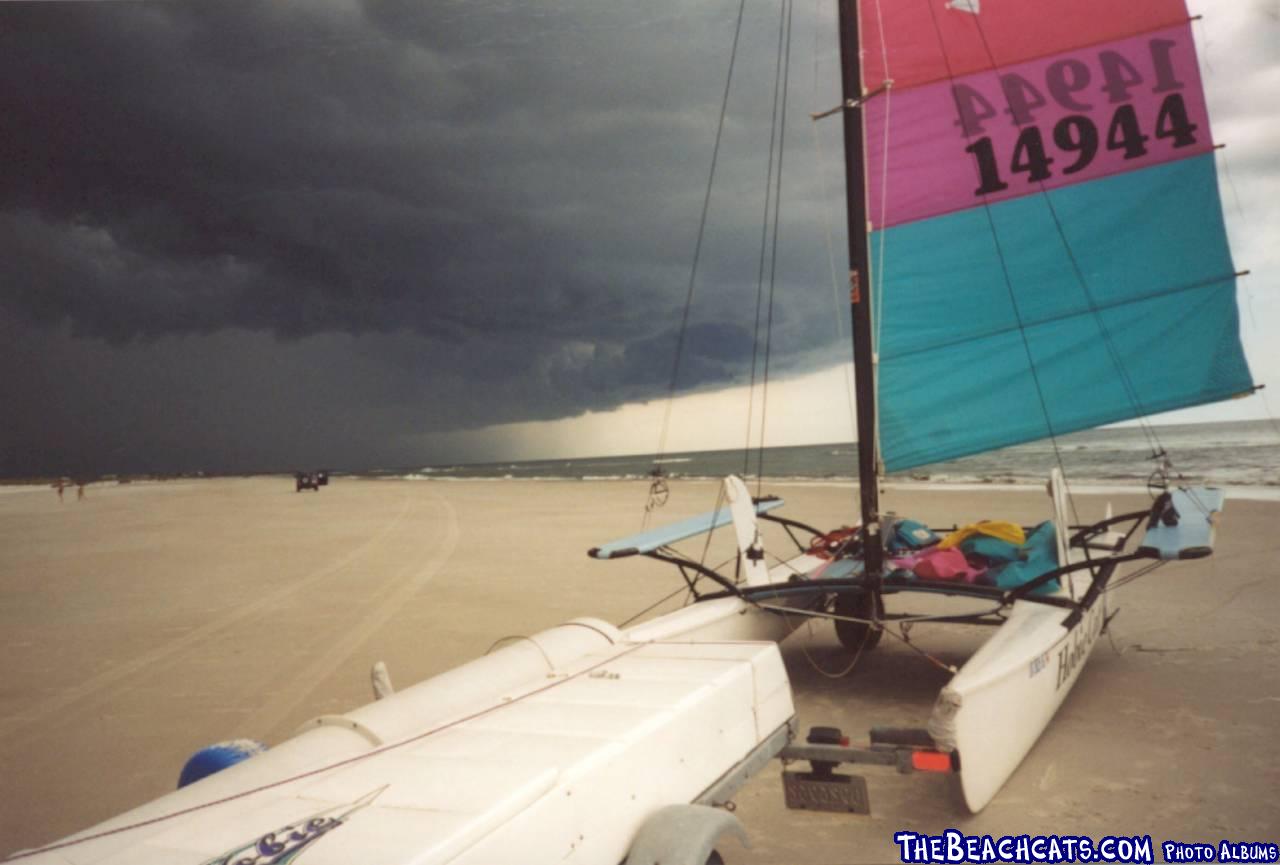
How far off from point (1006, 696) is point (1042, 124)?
4.73m

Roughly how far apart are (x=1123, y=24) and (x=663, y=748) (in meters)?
6.67

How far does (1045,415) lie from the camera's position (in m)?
6.42

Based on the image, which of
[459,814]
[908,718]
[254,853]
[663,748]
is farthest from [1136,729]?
[254,853]

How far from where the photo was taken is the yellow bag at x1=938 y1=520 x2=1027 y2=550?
5754 millimetres

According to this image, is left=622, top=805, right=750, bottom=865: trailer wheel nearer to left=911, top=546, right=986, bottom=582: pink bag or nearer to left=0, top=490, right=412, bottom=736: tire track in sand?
left=911, top=546, right=986, bottom=582: pink bag

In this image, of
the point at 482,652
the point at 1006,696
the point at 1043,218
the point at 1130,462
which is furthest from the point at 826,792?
the point at 1130,462

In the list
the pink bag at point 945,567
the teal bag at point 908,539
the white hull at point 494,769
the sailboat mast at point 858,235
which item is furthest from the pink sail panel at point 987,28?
the white hull at point 494,769

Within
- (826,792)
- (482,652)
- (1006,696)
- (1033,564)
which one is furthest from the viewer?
(482,652)

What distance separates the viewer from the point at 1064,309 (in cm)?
626

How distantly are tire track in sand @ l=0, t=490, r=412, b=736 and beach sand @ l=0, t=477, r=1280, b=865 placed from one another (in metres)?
0.03

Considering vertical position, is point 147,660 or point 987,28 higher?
point 987,28

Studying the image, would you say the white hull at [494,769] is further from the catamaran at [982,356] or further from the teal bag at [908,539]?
the teal bag at [908,539]

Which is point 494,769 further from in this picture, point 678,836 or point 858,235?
point 858,235

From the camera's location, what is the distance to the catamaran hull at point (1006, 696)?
3230mm
